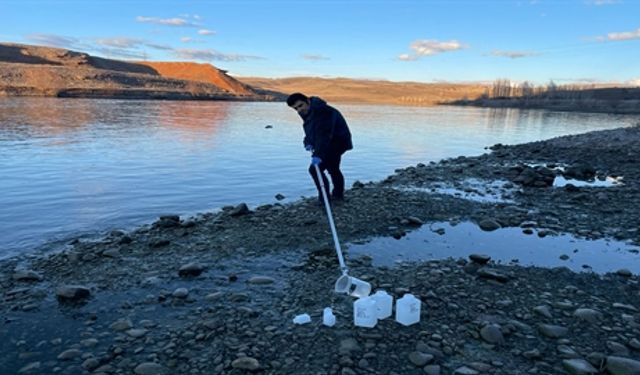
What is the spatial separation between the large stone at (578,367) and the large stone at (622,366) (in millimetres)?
155

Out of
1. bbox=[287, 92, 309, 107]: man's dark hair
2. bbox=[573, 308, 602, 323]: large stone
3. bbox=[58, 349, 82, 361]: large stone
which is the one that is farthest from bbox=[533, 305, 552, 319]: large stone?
bbox=[287, 92, 309, 107]: man's dark hair

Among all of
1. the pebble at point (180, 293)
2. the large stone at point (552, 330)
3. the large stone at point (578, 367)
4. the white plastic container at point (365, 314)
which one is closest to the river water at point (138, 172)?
the pebble at point (180, 293)

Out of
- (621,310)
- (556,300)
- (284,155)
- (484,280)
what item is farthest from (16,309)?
(284,155)

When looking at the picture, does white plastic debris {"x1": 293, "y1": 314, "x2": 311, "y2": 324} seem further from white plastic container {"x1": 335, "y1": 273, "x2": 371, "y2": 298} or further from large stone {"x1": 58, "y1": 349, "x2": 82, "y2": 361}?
large stone {"x1": 58, "y1": 349, "x2": 82, "y2": 361}

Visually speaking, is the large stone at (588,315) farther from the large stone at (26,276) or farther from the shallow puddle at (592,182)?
the shallow puddle at (592,182)

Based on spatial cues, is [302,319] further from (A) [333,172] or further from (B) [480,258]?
(A) [333,172]

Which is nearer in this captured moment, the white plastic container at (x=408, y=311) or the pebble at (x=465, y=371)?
the pebble at (x=465, y=371)

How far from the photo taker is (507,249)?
29.3ft

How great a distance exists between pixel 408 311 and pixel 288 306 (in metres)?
1.59

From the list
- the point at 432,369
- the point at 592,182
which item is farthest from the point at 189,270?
the point at 592,182

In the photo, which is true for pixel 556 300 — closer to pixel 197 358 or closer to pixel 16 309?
pixel 197 358

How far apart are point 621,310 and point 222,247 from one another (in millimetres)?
6264

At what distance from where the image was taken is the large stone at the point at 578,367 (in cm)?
466

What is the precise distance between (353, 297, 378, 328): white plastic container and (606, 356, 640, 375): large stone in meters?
2.40
